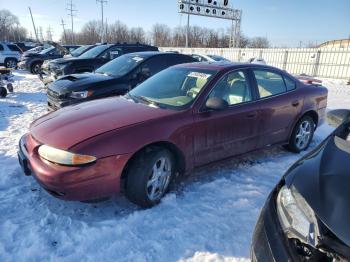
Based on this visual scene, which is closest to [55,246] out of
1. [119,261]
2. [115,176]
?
[119,261]

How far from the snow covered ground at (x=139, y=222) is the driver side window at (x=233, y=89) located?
1.03 meters

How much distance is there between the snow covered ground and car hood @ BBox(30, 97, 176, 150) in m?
0.78

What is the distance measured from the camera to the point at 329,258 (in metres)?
1.46

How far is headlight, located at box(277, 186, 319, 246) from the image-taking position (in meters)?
1.58

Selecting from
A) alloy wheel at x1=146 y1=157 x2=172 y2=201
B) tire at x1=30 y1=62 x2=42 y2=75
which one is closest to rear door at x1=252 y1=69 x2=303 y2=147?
alloy wheel at x1=146 y1=157 x2=172 y2=201

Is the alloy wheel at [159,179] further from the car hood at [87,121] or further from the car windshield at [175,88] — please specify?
→ the car windshield at [175,88]

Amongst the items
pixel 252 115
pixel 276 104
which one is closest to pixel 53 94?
pixel 252 115

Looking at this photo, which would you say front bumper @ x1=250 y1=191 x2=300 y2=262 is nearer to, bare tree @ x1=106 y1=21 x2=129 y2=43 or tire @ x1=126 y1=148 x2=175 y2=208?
tire @ x1=126 y1=148 x2=175 y2=208

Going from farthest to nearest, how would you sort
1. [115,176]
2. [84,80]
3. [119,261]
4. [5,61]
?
1. [5,61]
2. [84,80]
3. [115,176]
4. [119,261]

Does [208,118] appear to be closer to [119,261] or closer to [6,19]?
[119,261]

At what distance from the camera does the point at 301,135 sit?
512cm

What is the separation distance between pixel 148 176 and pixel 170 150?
44 centimetres

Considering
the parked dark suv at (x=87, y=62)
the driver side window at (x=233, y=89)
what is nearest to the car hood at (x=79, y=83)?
the parked dark suv at (x=87, y=62)

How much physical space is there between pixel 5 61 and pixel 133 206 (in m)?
19.7
